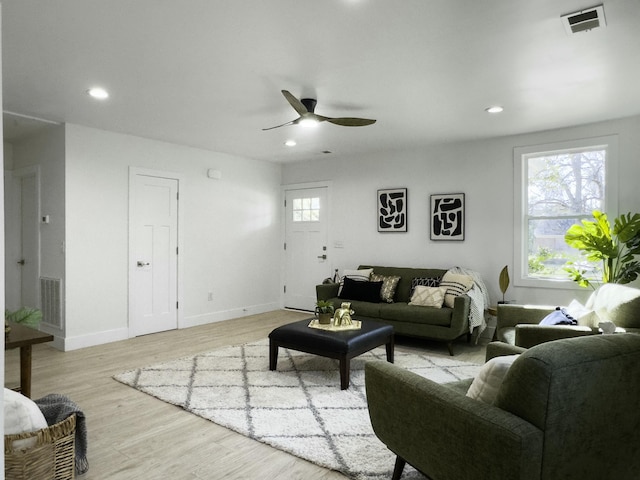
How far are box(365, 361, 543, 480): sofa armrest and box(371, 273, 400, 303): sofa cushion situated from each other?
3.26 metres

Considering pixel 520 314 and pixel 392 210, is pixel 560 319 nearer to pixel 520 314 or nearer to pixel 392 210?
pixel 520 314

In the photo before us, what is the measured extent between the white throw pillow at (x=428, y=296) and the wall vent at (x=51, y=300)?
3894mm

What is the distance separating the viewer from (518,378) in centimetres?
139

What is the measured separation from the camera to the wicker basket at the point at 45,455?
1797 millimetres

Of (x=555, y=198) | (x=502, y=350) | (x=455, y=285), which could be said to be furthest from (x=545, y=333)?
(x=555, y=198)

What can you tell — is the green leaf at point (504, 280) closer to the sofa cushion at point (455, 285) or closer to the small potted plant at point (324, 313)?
the sofa cushion at point (455, 285)

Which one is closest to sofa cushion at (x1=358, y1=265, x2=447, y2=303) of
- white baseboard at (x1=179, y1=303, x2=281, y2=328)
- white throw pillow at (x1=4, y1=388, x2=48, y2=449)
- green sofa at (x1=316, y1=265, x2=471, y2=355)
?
green sofa at (x1=316, y1=265, x2=471, y2=355)

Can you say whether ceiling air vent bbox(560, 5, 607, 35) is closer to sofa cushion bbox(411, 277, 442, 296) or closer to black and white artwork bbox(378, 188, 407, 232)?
sofa cushion bbox(411, 277, 442, 296)

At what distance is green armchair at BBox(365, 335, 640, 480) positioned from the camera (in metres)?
1.33

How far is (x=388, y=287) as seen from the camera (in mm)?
5285

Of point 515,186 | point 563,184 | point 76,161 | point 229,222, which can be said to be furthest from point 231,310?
point 563,184

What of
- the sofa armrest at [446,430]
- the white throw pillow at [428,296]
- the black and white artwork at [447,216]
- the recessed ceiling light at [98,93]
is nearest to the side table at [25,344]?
the recessed ceiling light at [98,93]

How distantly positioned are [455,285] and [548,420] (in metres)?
3.49

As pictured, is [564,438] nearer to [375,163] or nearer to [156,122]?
[156,122]
